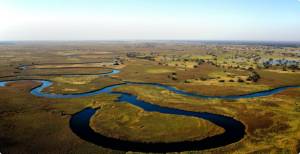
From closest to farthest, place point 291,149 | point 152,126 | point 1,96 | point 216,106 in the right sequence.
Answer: point 291,149 < point 152,126 < point 216,106 < point 1,96

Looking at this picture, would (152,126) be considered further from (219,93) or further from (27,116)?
(219,93)

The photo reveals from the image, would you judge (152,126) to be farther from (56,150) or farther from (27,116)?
(27,116)

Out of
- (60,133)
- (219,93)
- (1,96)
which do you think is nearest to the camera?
(60,133)

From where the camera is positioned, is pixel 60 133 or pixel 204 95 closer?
pixel 60 133

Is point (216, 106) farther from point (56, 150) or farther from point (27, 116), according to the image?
point (27, 116)

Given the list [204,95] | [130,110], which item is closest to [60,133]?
[130,110]

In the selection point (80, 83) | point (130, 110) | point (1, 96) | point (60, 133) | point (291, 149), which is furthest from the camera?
point (80, 83)

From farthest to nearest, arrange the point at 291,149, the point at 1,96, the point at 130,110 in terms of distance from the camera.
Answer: the point at 1,96 → the point at 130,110 → the point at 291,149

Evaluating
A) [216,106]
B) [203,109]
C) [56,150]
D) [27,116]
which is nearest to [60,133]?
[56,150]

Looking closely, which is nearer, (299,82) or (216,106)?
(216,106)
